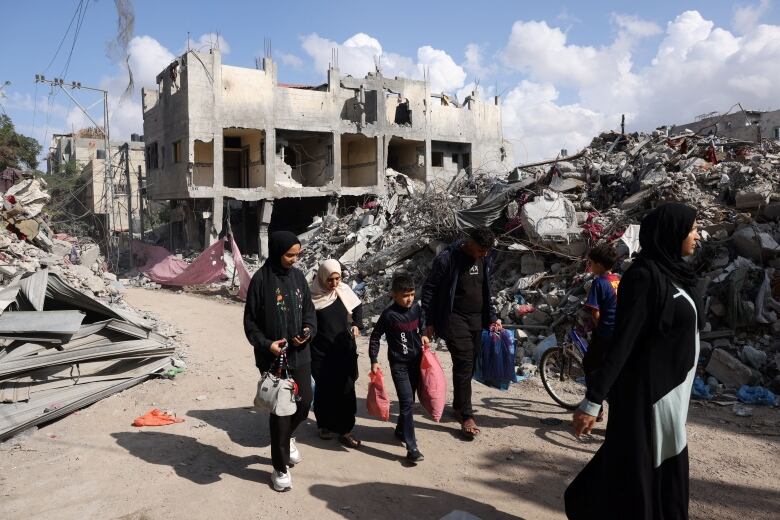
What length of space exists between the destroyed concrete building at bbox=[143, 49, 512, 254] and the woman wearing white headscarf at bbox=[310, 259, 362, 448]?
1375 cm

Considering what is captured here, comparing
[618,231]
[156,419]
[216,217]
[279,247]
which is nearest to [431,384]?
[279,247]

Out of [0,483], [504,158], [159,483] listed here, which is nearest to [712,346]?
[159,483]

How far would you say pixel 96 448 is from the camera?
13.5 feet

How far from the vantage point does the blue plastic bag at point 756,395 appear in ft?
17.1

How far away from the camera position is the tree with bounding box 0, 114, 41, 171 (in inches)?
1041

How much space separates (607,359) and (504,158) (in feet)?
87.8

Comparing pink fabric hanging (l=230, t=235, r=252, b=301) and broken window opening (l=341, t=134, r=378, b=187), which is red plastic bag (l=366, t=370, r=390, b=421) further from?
broken window opening (l=341, t=134, r=378, b=187)

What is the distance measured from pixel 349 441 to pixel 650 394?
2.43 m

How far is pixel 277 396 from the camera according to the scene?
3.37 meters

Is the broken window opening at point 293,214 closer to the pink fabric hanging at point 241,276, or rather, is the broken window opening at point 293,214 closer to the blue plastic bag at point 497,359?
the pink fabric hanging at point 241,276

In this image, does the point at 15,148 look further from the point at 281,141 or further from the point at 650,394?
the point at 650,394

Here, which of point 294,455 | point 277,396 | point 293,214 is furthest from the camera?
point 293,214

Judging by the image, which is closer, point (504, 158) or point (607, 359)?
point (607, 359)

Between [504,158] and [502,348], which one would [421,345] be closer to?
[502,348]
